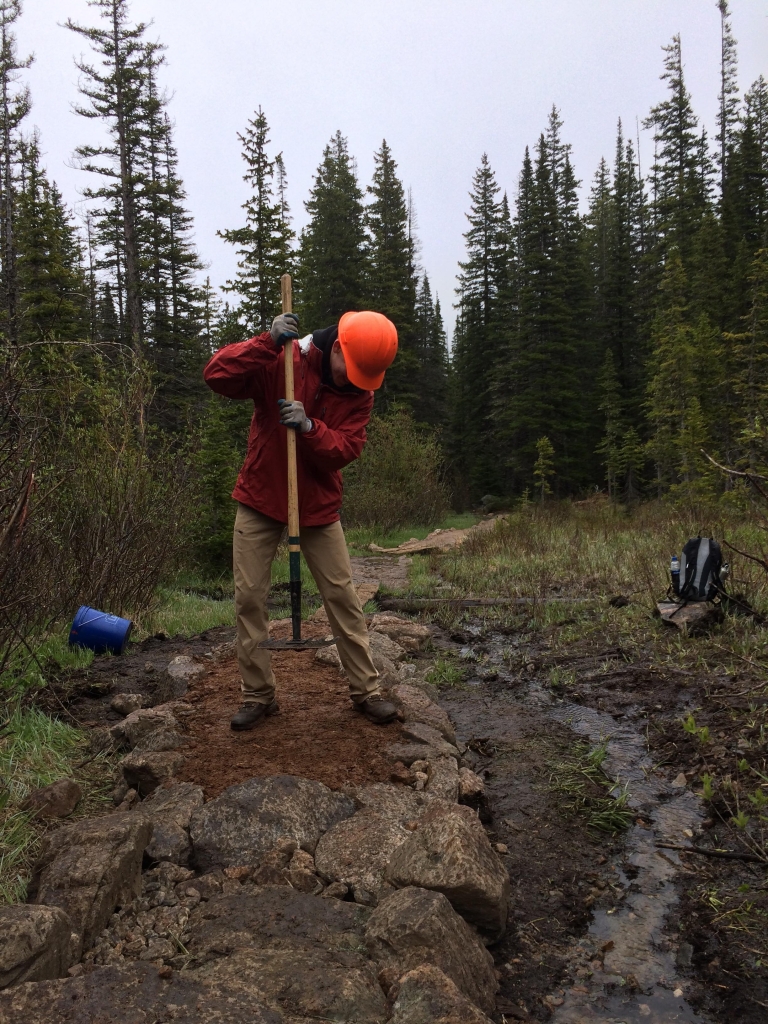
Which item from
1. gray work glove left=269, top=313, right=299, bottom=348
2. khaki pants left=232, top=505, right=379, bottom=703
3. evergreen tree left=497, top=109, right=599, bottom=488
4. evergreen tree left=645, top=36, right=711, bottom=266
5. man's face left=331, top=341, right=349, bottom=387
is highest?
evergreen tree left=645, top=36, right=711, bottom=266

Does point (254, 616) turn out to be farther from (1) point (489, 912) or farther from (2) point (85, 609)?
(2) point (85, 609)

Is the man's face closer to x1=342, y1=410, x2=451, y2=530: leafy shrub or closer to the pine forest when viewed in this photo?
the pine forest

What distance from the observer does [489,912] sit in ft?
9.23

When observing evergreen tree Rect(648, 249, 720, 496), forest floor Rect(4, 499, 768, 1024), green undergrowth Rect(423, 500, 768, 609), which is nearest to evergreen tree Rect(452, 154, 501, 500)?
evergreen tree Rect(648, 249, 720, 496)

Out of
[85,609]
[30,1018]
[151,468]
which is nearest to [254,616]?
[30,1018]

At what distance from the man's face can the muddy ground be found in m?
1.88

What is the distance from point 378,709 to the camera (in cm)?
423

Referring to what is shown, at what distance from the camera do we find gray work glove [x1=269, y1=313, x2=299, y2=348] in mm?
3779

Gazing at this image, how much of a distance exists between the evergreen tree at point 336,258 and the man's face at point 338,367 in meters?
28.1

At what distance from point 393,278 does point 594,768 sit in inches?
1316

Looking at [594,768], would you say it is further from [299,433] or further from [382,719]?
[299,433]

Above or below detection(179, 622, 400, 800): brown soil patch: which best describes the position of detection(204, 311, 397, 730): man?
above

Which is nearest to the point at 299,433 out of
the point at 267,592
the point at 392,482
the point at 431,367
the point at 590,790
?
the point at 267,592

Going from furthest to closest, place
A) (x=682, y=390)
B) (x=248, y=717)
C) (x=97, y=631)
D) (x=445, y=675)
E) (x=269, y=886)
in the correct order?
(x=682, y=390), (x=445, y=675), (x=97, y=631), (x=248, y=717), (x=269, y=886)
